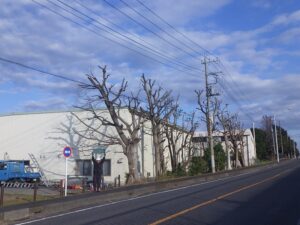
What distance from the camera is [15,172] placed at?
44906 mm

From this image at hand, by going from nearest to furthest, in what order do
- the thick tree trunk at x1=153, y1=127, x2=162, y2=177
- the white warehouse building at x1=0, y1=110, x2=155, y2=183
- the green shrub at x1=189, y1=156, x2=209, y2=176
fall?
1. the thick tree trunk at x1=153, y1=127, x2=162, y2=177
2. the white warehouse building at x1=0, y1=110, x2=155, y2=183
3. the green shrub at x1=189, y1=156, x2=209, y2=176

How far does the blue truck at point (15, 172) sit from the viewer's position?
44.6 m

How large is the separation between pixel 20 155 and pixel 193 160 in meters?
20.5

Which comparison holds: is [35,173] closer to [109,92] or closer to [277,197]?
[109,92]

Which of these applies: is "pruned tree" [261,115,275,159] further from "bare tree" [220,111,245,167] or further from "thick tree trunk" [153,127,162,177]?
"thick tree trunk" [153,127,162,177]

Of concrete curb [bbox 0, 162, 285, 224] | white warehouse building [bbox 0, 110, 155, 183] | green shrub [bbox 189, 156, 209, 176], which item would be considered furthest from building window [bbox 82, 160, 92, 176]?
concrete curb [bbox 0, 162, 285, 224]

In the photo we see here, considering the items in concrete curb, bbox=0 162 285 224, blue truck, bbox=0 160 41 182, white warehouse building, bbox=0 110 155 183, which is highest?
white warehouse building, bbox=0 110 155 183

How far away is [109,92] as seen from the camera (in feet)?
140

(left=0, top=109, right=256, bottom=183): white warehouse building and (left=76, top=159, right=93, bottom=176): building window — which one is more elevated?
(left=0, top=109, right=256, bottom=183): white warehouse building

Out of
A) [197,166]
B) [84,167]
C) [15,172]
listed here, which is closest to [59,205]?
[15,172]

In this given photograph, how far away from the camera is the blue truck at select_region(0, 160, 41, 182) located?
4459 centimetres

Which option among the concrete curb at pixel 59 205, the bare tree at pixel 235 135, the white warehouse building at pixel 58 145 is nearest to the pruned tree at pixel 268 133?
the bare tree at pixel 235 135

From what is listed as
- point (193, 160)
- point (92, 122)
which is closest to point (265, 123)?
point (193, 160)

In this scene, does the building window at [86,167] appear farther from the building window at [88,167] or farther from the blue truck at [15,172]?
the blue truck at [15,172]
